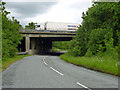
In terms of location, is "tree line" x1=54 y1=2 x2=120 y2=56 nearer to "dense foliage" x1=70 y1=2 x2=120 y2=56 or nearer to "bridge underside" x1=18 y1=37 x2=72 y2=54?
"dense foliage" x1=70 y1=2 x2=120 y2=56

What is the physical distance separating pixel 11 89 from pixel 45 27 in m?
50.9

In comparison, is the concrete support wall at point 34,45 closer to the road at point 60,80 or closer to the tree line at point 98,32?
the tree line at point 98,32

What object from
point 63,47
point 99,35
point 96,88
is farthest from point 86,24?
point 63,47

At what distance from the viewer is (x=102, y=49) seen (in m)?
21.6

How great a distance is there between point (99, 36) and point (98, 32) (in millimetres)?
595

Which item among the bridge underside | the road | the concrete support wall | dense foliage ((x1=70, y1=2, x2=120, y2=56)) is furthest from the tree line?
the bridge underside

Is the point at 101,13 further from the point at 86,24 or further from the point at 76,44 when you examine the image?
the point at 76,44

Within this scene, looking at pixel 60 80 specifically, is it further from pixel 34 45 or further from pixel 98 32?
pixel 34 45

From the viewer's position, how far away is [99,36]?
2258 centimetres

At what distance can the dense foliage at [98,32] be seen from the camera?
67.1 ft

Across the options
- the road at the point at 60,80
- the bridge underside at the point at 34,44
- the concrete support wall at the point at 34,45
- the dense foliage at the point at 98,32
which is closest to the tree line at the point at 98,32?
the dense foliage at the point at 98,32

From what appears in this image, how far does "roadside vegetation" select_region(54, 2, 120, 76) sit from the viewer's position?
57.0 ft

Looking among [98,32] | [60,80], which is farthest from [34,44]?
[60,80]

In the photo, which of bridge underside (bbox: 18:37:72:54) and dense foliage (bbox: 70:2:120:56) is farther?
bridge underside (bbox: 18:37:72:54)
